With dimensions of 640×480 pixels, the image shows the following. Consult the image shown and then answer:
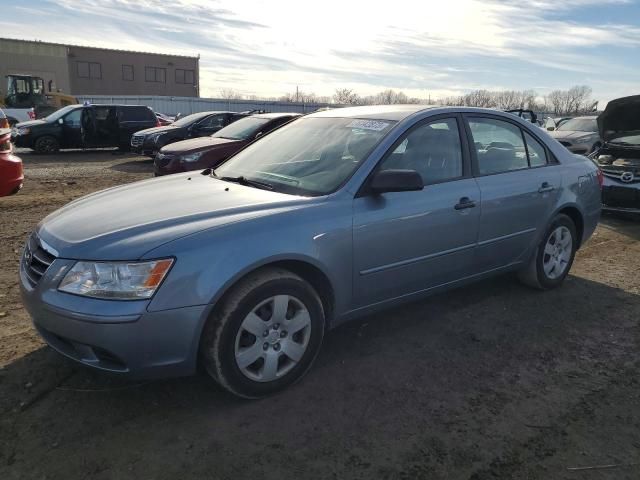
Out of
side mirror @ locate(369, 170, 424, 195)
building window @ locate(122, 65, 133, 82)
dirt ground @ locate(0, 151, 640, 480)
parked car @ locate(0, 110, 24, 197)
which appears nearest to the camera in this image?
dirt ground @ locate(0, 151, 640, 480)

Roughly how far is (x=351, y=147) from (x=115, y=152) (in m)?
16.2

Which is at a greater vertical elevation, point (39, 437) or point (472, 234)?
point (472, 234)

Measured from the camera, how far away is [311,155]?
372cm

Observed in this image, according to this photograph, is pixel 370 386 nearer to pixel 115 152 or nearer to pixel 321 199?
pixel 321 199

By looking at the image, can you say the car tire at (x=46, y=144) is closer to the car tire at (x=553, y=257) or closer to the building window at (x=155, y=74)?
the car tire at (x=553, y=257)

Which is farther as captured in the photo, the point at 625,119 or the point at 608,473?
the point at 625,119

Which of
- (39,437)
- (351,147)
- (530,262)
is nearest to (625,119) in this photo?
(530,262)

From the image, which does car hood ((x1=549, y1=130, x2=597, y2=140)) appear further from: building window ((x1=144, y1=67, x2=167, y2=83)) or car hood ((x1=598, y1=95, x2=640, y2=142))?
building window ((x1=144, y1=67, x2=167, y2=83))

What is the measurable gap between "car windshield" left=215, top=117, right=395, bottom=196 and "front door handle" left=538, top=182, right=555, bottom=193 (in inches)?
64.3

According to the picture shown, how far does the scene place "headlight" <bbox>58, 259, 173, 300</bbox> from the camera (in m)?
2.54

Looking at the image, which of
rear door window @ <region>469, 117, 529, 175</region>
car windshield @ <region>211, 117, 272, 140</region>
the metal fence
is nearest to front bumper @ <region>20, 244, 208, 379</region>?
rear door window @ <region>469, 117, 529, 175</region>

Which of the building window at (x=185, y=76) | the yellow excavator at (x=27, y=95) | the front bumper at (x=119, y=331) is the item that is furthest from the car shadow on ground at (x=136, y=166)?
the building window at (x=185, y=76)

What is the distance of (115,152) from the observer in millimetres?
17875

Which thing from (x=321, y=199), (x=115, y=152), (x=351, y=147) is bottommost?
(x=115, y=152)
